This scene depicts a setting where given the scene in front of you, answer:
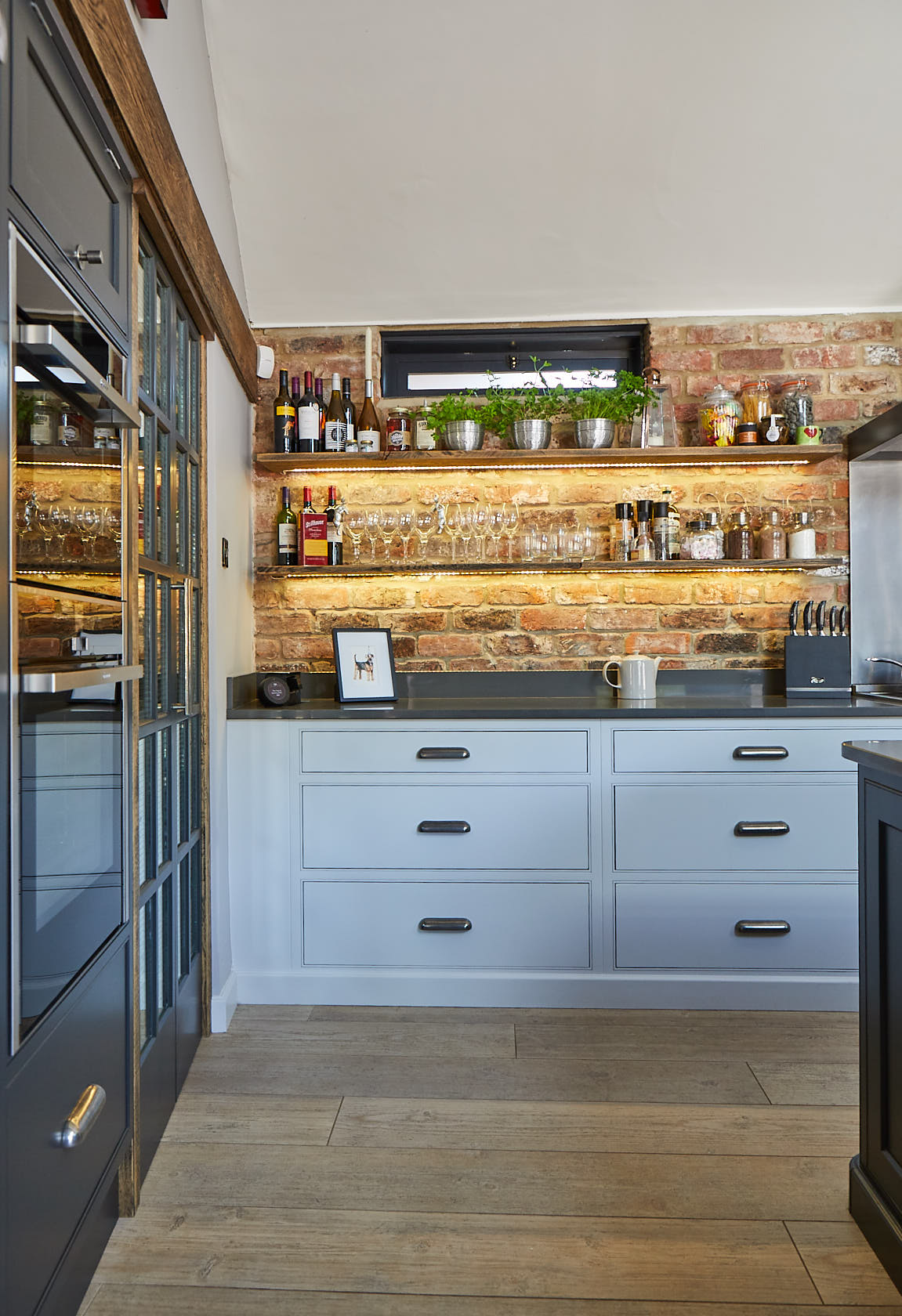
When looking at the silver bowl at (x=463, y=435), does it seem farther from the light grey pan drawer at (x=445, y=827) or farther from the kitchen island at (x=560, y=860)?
the light grey pan drawer at (x=445, y=827)

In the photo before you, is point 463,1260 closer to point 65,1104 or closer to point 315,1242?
point 315,1242

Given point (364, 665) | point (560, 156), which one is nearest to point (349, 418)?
point (364, 665)

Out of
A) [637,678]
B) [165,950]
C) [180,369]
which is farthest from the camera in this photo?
[637,678]

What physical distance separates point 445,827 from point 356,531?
1.21 m

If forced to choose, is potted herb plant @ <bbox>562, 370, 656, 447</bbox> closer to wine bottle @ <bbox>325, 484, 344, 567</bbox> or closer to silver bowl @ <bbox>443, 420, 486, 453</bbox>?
silver bowl @ <bbox>443, 420, 486, 453</bbox>

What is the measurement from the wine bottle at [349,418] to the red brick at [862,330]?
71.6 inches

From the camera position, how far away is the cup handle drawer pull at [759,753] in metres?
2.63

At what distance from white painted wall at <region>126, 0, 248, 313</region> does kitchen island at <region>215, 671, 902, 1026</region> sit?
1499mm

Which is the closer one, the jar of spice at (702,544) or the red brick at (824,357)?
the jar of spice at (702,544)

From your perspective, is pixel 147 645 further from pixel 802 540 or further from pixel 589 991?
pixel 802 540

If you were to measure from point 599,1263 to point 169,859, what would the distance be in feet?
4.07

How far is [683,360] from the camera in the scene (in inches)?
129

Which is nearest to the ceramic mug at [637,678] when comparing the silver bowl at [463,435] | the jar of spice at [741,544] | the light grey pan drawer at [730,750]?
the light grey pan drawer at [730,750]

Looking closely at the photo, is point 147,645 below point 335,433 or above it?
below
